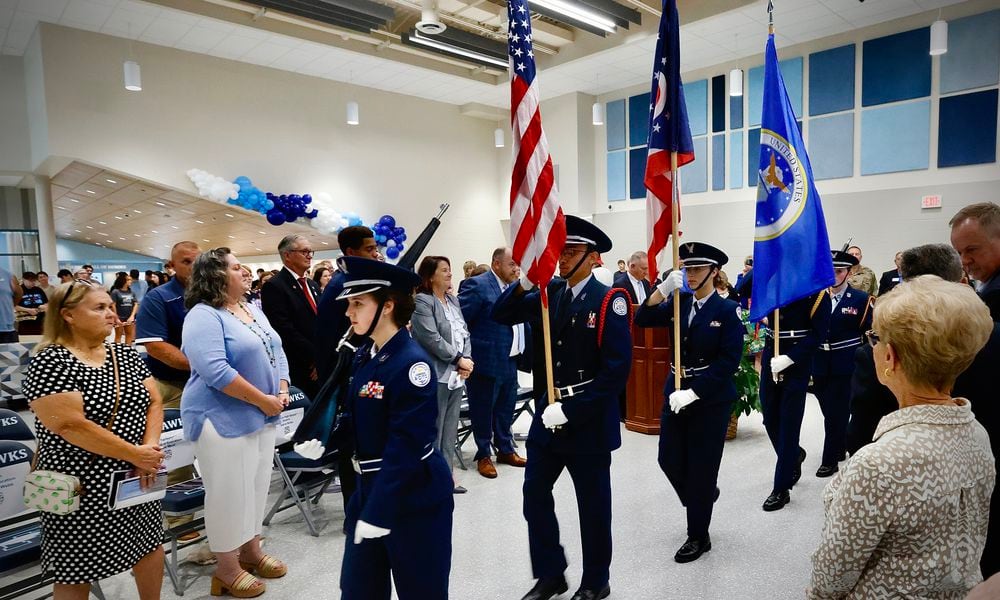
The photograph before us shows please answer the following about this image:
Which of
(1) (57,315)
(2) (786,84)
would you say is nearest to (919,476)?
(1) (57,315)

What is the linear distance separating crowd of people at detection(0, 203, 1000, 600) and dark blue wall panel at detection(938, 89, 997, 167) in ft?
19.9

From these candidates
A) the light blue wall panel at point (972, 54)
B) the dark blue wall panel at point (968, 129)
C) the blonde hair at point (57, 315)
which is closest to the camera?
the blonde hair at point (57, 315)

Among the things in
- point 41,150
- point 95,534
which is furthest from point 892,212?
point 41,150

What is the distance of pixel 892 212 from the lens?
30.5 feet

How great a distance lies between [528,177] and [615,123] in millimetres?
10973

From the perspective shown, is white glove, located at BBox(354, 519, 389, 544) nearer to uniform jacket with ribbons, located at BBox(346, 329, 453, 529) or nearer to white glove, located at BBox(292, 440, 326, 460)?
uniform jacket with ribbons, located at BBox(346, 329, 453, 529)

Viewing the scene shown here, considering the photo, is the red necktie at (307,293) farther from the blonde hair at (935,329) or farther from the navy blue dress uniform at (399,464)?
the blonde hair at (935,329)

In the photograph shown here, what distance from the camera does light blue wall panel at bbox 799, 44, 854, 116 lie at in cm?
966

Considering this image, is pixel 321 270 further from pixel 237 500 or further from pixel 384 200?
pixel 384 200

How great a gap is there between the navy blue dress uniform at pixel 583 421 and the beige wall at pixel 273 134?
30.2ft

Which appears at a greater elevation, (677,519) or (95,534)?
(95,534)

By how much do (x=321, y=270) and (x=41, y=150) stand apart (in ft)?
18.5

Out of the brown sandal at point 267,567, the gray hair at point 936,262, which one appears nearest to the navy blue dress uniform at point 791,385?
the gray hair at point 936,262

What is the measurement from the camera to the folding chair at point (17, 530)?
8.17ft
